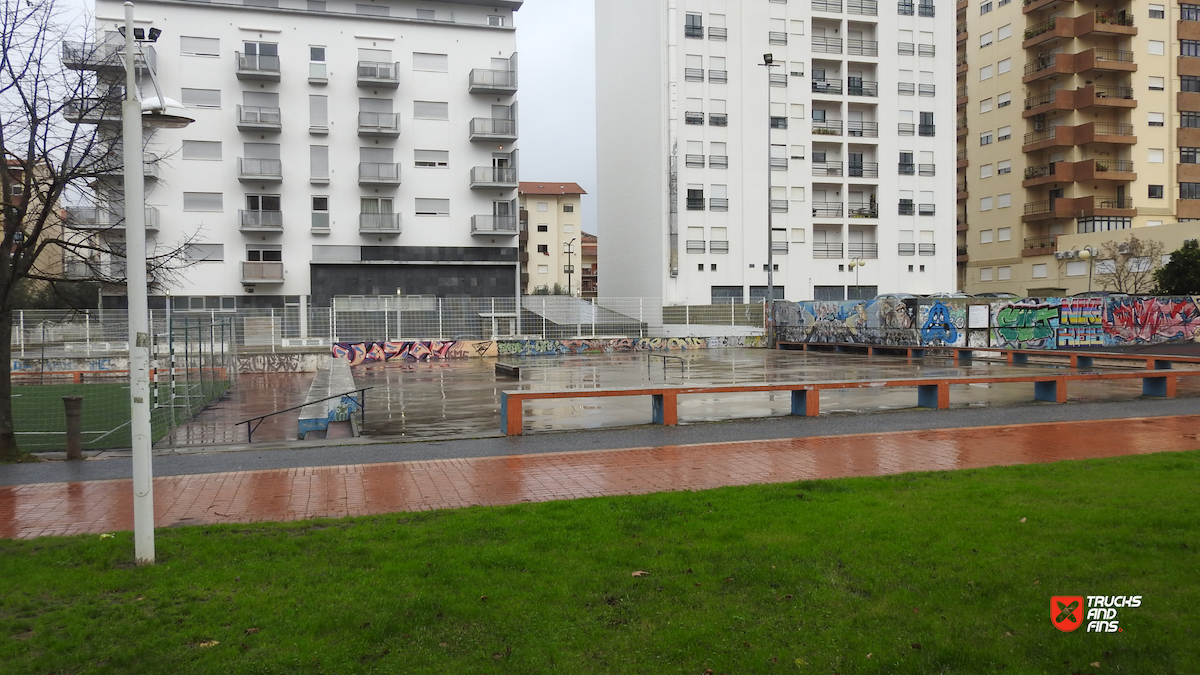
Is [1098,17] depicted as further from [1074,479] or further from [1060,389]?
[1074,479]

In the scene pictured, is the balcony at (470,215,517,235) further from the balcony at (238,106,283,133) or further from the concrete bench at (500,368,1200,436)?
the concrete bench at (500,368,1200,436)

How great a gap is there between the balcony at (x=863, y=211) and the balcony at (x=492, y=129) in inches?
866

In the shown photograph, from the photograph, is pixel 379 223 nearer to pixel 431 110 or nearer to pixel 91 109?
pixel 431 110

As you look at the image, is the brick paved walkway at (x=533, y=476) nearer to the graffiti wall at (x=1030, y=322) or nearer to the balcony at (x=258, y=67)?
the graffiti wall at (x=1030, y=322)

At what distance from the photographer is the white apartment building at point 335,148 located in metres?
42.8

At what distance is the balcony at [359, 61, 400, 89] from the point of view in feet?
145

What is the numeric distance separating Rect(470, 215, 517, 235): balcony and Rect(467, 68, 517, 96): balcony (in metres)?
7.00

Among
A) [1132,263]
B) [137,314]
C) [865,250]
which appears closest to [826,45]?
[865,250]

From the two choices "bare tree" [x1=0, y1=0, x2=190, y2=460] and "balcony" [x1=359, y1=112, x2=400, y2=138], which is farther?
"balcony" [x1=359, y1=112, x2=400, y2=138]

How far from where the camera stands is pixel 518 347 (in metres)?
36.1

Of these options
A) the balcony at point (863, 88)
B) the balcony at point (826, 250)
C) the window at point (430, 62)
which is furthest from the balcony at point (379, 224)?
the balcony at point (863, 88)

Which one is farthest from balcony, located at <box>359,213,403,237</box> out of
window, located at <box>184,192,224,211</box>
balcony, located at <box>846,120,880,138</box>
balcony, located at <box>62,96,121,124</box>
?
balcony, located at <box>62,96,121,124</box>

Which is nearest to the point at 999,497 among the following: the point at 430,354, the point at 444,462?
the point at 444,462

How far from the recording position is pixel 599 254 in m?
61.0
